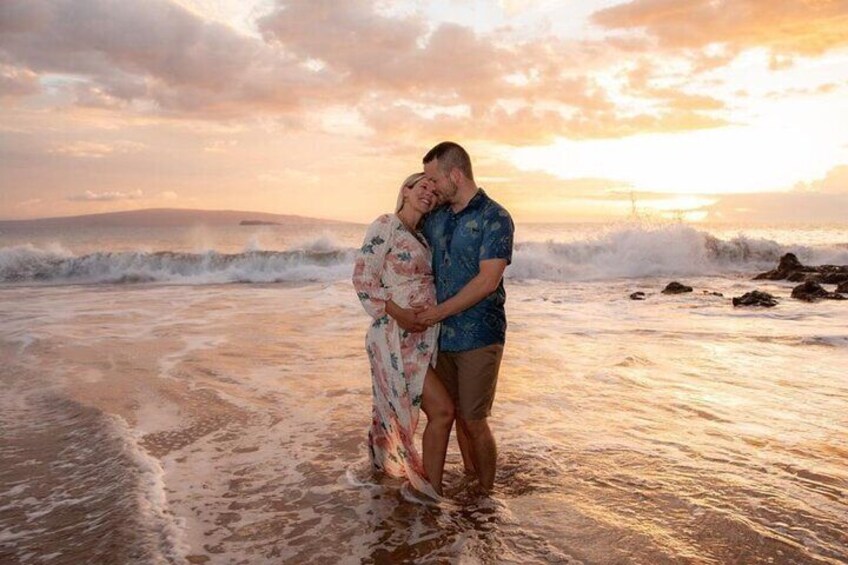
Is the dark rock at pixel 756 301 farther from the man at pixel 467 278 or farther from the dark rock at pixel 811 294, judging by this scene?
the man at pixel 467 278

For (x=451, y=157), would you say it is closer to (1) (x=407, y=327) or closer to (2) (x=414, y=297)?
(2) (x=414, y=297)

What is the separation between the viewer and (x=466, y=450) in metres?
5.36

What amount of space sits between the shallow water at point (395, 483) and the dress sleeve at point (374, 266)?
155 cm

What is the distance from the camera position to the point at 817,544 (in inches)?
161

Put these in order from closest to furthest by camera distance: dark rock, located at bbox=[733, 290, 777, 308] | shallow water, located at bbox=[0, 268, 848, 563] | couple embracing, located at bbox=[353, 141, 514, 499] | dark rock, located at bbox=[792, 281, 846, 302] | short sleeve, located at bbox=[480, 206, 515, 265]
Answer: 1. shallow water, located at bbox=[0, 268, 848, 563]
2. short sleeve, located at bbox=[480, 206, 515, 265]
3. couple embracing, located at bbox=[353, 141, 514, 499]
4. dark rock, located at bbox=[733, 290, 777, 308]
5. dark rock, located at bbox=[792, 281, 846, 302]

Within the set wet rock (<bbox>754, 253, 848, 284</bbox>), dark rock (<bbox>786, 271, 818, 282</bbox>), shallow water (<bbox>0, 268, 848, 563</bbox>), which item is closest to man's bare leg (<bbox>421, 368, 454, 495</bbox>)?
shallow water (<bbox>0, 268, 848, 563</bbox>)

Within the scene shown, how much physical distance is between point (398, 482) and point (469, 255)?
201 centimetres

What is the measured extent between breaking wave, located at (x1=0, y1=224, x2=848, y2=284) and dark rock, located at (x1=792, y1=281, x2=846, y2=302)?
11104 millimetres

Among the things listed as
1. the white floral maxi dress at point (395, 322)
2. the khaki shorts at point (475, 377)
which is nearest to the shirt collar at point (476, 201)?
the white floral maxi dress at point (395, 322)

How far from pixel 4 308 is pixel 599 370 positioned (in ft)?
54.6

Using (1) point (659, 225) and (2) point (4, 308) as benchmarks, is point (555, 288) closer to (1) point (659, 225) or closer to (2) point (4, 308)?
(1) point (659, 225)

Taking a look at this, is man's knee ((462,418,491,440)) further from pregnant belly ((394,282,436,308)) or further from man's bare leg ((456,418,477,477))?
pregnant belly ((394,282,436,308))

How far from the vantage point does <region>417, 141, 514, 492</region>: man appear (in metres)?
Result: 4.39

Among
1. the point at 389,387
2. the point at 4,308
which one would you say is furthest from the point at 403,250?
the point at 4,308
